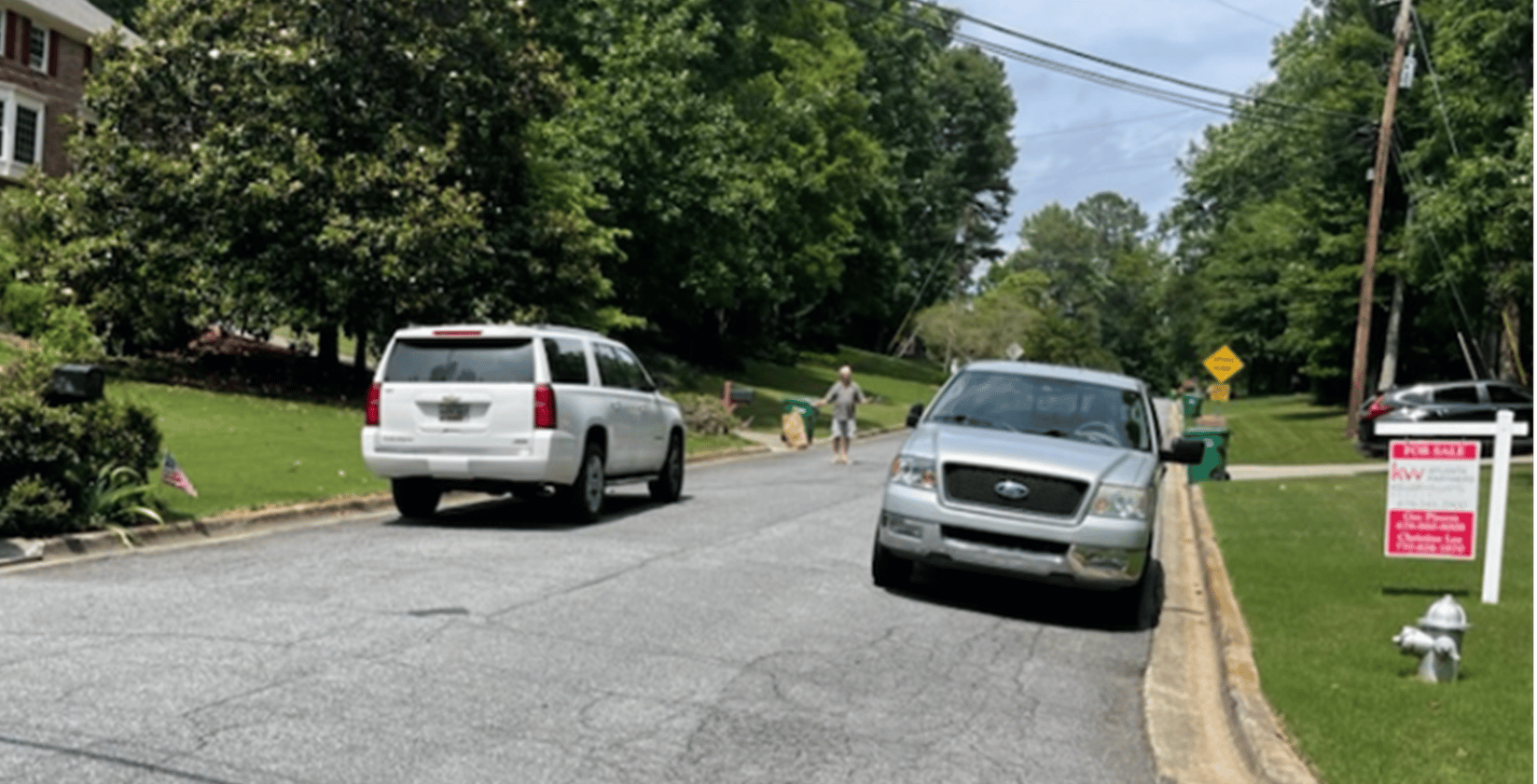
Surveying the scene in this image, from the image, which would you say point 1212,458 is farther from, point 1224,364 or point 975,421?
point 975,421

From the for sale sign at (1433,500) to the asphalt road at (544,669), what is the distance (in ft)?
8.61

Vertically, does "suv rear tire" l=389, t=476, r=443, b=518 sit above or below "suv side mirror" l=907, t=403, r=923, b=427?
below

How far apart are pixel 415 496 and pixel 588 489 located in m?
1.72

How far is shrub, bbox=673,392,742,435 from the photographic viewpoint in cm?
3112

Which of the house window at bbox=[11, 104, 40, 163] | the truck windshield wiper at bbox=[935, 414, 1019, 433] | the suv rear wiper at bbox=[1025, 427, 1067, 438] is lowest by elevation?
the suv rear wiper at bbox=[1025, 427, 1067, 438]

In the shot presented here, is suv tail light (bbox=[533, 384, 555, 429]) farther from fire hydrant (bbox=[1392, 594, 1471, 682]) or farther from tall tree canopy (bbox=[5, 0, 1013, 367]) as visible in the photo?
tall tree canopy (bbox=[5, 0, 1013, 367])

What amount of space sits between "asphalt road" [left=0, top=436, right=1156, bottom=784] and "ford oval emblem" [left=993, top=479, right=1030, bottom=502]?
913mm

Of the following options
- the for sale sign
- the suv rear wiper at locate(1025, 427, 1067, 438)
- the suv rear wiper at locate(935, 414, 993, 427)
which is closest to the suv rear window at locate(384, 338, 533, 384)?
the suv rear wiper at locate(935, 414, 993, 427)

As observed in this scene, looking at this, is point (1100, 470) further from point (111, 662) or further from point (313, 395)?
point (313, 395)

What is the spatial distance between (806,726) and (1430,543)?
24.6 ft

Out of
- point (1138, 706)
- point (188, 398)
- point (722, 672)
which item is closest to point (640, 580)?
point (722, 672)

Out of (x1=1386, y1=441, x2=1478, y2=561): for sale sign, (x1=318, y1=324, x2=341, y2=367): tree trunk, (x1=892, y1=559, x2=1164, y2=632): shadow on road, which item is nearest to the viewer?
(x1=892, y1=559, x2=1164, y2=632): shadow on road

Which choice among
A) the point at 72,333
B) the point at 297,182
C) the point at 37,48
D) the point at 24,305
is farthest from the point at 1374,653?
the point at 37,48

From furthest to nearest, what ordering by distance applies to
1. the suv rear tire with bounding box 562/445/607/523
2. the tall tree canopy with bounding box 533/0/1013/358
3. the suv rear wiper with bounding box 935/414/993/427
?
the tall tree canopy with bounding box 533/0/1013/358 → the suv rear tire with bounding box 562/445/607/523 → the suv rear wiper with bounding box 935/414/993/427
